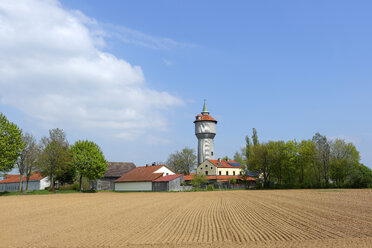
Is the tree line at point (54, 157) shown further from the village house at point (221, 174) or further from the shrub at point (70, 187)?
the village house at point (221, 174)

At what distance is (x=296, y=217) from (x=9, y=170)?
173ft

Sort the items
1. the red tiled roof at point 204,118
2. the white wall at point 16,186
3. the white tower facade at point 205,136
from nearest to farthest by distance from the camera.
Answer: the white wall at point 16,186
the white tower facade at point 205,136
the red tiled roof at point 204,118

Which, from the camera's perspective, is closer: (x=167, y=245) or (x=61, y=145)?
(x=167, y=245)

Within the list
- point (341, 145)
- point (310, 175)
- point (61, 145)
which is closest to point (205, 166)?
point (310, 175)

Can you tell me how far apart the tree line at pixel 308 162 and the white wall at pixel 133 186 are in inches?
1024

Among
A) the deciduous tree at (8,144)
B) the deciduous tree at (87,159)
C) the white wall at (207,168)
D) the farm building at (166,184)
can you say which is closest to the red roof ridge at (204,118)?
the white wall at (207,168)

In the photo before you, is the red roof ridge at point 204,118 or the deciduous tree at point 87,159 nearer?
the deciduous tree at point 87,159

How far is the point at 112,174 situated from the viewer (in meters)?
85.0

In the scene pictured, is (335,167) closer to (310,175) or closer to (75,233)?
(310,175)

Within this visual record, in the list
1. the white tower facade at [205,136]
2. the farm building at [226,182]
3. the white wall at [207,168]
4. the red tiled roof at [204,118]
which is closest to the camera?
the farm building at [226,182]

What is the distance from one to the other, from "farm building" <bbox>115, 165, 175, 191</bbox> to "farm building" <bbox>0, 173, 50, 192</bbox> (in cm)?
2149

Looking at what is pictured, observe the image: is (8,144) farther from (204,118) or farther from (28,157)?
(204,118)

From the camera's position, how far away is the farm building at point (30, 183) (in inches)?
3415

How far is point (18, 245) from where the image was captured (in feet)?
43.6
